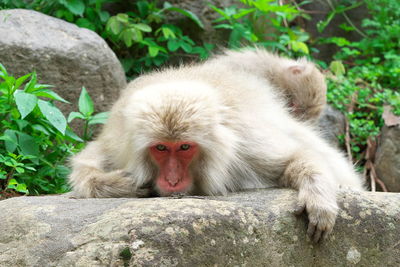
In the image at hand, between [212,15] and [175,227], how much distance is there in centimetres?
620

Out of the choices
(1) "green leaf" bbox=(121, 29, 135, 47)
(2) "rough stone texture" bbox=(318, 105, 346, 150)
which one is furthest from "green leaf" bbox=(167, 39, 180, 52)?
(2) "rough stone texture" bbox=(318, 105, 346, 150)

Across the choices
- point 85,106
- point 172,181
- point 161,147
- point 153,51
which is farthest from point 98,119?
point 153,51

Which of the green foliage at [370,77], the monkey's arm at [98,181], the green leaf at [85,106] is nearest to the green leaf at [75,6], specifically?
the green leaf at [85,106]

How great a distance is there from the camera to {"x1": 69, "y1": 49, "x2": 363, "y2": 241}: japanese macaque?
4043mm

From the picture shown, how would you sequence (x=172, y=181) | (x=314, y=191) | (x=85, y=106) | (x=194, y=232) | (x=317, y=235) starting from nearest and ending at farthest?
(x=194, y=232) → (x=317, y=235) → (x=314, y=191) → (x=172, y=181) → (x=85, y=106)

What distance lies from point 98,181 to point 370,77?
5.89m

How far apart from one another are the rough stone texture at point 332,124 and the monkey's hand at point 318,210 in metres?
4.51

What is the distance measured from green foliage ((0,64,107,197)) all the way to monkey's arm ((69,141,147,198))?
0.50 meters

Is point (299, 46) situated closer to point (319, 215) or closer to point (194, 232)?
point (319, 215)

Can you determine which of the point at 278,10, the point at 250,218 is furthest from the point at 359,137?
the point at 250,218

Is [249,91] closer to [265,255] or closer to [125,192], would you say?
[125,192]

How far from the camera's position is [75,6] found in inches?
303

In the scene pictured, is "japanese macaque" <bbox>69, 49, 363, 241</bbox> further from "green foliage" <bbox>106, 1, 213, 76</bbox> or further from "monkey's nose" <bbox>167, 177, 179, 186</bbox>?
"green foliage" <bbox>106, 1, 213, 76</bbox>

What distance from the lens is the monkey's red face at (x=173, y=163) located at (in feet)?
13.5
